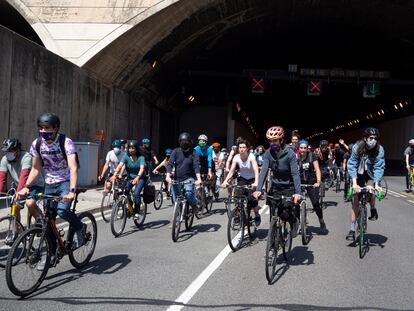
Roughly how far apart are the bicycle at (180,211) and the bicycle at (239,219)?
1.07 meters

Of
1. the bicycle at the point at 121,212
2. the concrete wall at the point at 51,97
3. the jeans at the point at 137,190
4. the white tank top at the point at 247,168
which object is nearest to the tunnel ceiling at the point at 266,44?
the concrete wall at the point at 51,97

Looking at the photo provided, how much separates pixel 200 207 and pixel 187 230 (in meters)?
1.99

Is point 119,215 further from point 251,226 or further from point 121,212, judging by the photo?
point 251,226

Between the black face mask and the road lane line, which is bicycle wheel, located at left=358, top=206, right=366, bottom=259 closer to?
the road lane line

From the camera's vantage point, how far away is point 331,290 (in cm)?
Answer: 521

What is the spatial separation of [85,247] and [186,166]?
313 cm

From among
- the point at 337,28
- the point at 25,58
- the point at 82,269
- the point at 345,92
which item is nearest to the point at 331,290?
the point at 82,269

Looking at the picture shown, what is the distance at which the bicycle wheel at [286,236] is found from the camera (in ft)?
20.6

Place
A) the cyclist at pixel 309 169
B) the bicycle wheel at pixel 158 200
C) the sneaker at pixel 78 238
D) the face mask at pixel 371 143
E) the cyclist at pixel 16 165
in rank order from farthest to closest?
the bicycle wheel at pixel 158 200 → the cyclist at pixel 309 169 → the face mask at pixel 371 143 → the cyclist at pixel 16 165 → the sneaker at pixel 78 238

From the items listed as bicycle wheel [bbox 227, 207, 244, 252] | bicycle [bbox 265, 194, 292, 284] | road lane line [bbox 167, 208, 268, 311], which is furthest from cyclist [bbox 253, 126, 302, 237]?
road lane line [bbox 167, 208, 268, 311]

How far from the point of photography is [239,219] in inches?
302

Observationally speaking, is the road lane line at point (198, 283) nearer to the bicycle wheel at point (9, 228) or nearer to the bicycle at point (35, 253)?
the bicycle at point (35, 253)

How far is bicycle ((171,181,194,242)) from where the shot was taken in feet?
26.3

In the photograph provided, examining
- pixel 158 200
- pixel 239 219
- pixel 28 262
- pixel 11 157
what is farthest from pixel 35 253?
pixel 158 200
